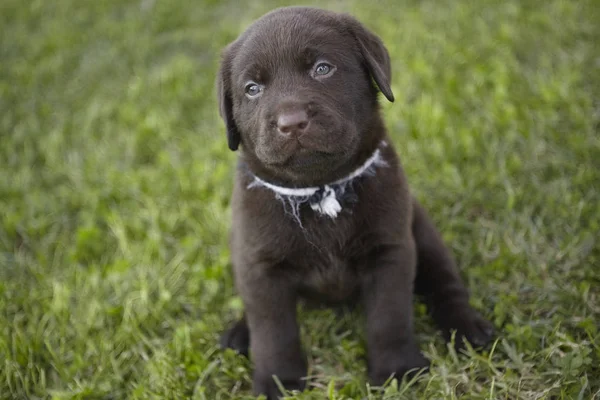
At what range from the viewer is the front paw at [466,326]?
2.69 m

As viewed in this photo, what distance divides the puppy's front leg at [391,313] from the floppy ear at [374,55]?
0.64 m

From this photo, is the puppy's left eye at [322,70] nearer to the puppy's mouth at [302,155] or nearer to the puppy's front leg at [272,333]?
the puppy's mouth at [302,155]

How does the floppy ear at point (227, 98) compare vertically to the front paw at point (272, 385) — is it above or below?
A: above

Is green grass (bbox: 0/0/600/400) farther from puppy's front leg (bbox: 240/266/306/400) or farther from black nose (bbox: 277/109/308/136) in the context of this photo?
black nose (bbox: 277/109/308/136)

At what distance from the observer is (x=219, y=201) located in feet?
12.6

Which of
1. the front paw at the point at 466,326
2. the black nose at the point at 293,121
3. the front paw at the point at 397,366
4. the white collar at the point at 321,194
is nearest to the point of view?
the black nose at the point at 293,121

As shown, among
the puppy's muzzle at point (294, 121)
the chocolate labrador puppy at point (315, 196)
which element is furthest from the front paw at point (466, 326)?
the puppy's muzzle at point (294, 121)

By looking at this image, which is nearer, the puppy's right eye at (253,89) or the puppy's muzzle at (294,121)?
the puppy's muzzle at (294,121)

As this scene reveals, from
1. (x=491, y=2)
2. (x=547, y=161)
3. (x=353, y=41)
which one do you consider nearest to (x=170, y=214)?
(x=353, y=41)

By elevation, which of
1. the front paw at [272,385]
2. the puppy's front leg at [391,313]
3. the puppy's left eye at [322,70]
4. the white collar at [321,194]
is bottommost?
the front paw at [272,385]

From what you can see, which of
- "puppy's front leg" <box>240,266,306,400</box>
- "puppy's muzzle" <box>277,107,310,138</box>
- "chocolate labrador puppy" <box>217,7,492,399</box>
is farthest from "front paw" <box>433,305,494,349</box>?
"puppy's muzzle" <box>277,107,310,138</box>

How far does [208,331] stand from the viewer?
2.98 metres

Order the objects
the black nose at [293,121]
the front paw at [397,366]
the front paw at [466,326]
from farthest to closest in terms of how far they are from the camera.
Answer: the front paw at [466,326] → the front paw at [397,366] → the black nose at [293,121]

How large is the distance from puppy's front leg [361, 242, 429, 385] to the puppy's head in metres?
0.41
